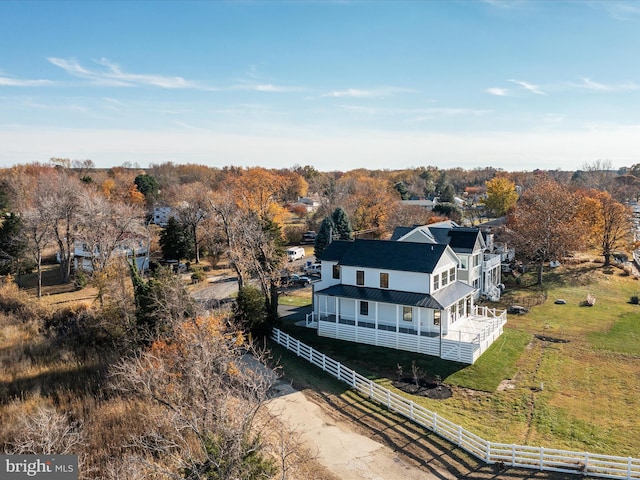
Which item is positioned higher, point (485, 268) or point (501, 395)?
point (485, 268)

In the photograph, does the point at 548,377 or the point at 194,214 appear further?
the point at 194,214

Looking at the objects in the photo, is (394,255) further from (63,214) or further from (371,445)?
(63,214)

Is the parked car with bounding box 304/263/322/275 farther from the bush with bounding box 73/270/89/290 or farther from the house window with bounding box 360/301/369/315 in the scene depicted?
the bush with bounding box 73/270/89/290

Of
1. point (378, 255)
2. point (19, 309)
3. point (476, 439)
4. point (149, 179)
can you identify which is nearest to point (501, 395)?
point (476, 439)

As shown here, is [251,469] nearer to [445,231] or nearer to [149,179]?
[445,231]

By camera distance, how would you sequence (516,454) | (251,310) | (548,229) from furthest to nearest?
(548,229) → (251,310) → (516,454)

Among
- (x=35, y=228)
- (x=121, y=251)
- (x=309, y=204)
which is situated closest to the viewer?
(x=35, y=228)

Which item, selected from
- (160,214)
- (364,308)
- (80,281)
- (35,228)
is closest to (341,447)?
(364,308)
